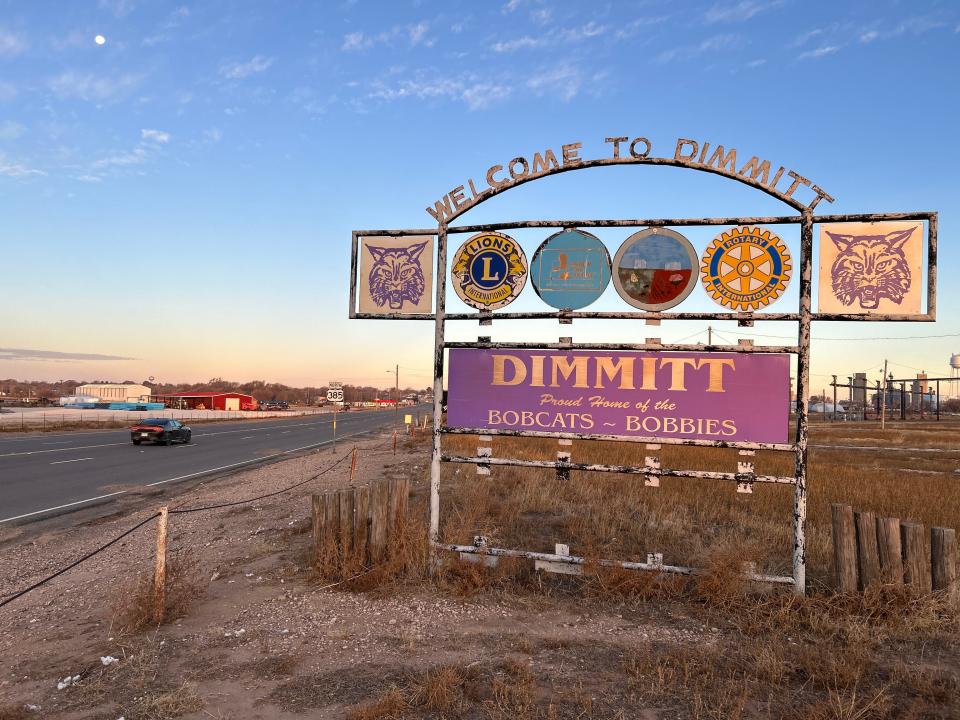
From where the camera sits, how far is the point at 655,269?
21.5 feet

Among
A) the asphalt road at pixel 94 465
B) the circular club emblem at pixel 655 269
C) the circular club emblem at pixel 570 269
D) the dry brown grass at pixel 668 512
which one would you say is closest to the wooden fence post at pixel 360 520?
the dry brown grass at pixel 668 512

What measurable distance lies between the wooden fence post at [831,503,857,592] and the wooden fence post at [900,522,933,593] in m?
0.46

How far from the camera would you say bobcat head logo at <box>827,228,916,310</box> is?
599 cm

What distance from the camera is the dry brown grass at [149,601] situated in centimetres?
538

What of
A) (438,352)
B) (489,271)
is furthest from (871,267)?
(438,352)

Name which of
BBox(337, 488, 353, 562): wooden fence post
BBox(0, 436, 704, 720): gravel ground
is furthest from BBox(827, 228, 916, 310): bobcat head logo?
BBox(337, 488, 353, 562): wooden fence post

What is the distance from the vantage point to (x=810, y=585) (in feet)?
20.1

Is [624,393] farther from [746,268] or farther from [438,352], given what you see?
[438,352]

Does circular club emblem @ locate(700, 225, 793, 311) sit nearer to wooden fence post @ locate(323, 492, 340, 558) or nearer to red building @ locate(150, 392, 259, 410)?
wooden fence post @ locate(323, 492, 340, 558)

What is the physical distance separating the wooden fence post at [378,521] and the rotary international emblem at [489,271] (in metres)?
2.56

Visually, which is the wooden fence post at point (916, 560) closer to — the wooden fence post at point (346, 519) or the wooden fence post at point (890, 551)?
the wooden fence post at point (890, 551)

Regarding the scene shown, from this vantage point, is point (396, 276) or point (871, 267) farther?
point (396, 276)

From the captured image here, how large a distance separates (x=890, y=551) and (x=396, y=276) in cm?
630

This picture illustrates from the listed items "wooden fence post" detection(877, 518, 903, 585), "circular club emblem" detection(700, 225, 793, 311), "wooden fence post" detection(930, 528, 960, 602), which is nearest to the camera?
"wooden fence post" detection(930, 528, 960, 602)
